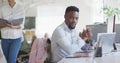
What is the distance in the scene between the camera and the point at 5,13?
3770 millimetres

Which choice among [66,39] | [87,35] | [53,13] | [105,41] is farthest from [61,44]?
[53,13]

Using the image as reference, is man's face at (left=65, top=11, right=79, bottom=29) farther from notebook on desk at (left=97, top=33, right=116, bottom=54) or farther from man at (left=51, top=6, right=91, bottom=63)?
notebook on desk at (left=97, top=33, right=116, bottom=54)

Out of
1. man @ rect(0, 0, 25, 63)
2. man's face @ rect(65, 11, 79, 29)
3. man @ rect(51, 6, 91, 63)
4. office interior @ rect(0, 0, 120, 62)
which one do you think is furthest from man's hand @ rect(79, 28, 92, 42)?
office interior @ rect(0, 0, 120, 62)

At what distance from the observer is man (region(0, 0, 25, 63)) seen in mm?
3723

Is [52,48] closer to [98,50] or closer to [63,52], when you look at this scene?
[63,52]

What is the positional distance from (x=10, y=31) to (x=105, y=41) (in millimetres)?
1560

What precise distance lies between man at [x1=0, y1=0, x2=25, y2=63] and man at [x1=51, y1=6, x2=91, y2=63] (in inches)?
41.0

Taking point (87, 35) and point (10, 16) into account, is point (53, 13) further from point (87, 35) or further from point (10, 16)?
point (87, 35)

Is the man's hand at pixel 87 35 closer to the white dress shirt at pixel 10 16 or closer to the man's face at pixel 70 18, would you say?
the man's face at pixel 70 18

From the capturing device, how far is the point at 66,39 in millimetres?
2914

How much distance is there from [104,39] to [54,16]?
2.67 metres

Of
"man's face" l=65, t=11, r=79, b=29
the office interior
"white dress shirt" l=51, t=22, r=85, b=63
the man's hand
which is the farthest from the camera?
the office interior

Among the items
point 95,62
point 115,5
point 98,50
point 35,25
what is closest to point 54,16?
point 35,25

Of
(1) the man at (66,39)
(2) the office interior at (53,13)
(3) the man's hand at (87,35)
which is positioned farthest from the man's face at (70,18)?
(2) the office interior at (53,13)
